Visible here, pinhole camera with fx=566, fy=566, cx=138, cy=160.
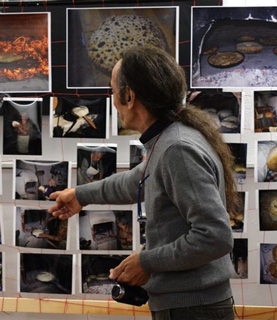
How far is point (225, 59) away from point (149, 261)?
1.05 m

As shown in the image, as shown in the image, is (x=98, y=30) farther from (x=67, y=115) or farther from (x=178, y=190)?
(x=178, y=190)

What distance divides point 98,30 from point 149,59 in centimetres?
83

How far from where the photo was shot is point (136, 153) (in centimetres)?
216

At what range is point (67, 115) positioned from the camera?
216 centimetres

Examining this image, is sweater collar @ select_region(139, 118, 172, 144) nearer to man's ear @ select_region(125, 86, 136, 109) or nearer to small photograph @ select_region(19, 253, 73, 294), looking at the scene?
man's ear @ select_region(125, 86, 136, 109)

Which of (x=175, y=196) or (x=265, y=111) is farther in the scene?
(x=265, y=111)

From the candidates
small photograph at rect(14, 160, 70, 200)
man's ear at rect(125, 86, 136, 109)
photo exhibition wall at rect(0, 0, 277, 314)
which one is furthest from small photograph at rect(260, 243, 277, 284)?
man's ear at rect(125, 86, 136, 109)

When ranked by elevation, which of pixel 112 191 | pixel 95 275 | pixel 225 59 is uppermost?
pixel 225 59

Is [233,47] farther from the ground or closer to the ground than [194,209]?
farther from the ground

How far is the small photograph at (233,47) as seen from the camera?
211 cm

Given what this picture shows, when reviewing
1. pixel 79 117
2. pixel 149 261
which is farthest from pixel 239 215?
pixel 149 261

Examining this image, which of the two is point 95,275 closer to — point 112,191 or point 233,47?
point 112,191

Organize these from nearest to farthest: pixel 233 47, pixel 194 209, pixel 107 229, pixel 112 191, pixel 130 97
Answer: pixel 194 209, pixel 130 97, pixel 112 191, pixel 233 47, pixel 107 229

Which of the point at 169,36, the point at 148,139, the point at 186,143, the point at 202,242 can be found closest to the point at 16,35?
the point at 169,36
